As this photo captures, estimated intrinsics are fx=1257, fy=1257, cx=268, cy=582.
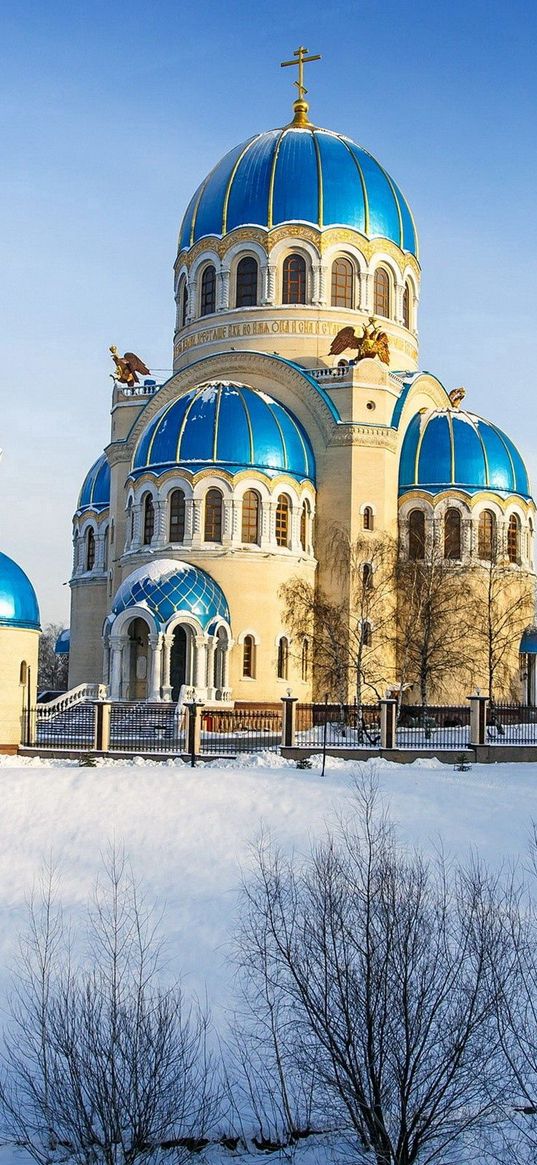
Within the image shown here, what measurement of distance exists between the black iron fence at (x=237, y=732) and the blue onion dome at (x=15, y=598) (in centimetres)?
417

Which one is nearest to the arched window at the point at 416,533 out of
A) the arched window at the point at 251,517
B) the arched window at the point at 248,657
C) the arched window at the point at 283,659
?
the arched window at the point at 283,659

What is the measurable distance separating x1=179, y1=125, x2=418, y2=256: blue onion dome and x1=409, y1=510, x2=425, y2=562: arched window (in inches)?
338

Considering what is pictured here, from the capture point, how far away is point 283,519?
32781mm

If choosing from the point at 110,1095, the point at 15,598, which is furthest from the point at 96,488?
the point at 110,1095

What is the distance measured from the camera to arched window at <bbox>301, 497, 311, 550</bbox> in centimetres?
3322

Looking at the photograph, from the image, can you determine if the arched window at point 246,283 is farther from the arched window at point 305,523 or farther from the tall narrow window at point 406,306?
the arched window at point 305,523

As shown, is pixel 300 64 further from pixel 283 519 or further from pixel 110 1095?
pixel 110 1095

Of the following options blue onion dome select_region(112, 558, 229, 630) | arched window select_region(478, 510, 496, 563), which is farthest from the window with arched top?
arched window select_region(478, 510, 496, 563)

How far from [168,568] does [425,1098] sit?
22413 mm

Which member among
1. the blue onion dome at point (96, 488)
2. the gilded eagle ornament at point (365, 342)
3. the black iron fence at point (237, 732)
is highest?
the gilded eagle ornament at point (365, 342)

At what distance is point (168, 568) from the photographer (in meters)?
30.7

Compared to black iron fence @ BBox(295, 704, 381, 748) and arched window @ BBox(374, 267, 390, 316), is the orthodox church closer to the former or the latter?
arched window @ BBox(374, 267, 390, 316)

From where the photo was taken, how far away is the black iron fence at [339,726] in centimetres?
2439

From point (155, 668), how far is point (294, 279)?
13532 millimetres
